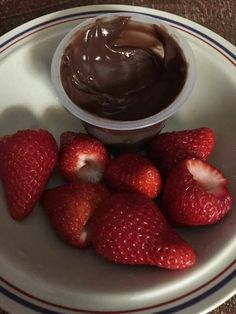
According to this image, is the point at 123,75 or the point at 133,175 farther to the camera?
the point at 123,75

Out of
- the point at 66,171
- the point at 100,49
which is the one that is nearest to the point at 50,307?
the point at 66,171

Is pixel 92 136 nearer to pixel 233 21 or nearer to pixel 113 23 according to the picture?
pixel 113 23

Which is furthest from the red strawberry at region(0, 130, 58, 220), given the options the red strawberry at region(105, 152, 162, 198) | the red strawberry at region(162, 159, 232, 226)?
the red strawberry at region(162, 159, 232, 226)

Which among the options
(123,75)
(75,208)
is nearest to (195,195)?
(75,208)

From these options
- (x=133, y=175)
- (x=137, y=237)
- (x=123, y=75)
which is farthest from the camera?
(x=123, y=75)

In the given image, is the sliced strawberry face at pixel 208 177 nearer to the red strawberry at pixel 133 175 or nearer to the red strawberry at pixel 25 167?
the red strawberry at pixel 133 175

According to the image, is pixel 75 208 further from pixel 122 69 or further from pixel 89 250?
pixel 122 69

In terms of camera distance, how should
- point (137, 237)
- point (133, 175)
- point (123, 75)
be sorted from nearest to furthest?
point (137, 237) < point (133, 175) < point (123, 75)
